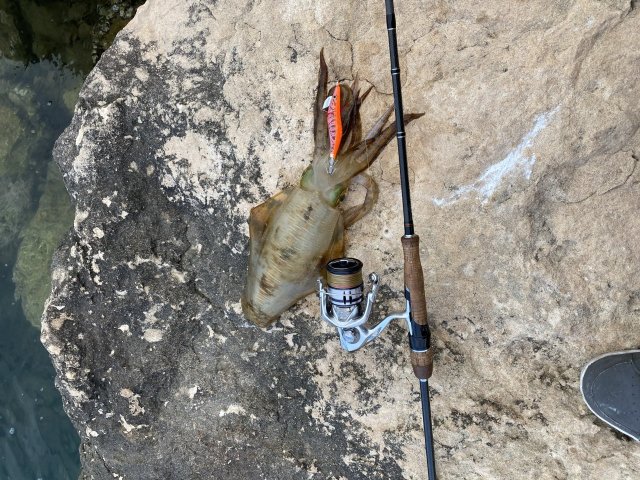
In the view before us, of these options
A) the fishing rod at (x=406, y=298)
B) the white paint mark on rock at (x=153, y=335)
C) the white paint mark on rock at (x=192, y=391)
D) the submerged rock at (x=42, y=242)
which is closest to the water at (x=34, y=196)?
the submerged rock at (x=42, y=242)

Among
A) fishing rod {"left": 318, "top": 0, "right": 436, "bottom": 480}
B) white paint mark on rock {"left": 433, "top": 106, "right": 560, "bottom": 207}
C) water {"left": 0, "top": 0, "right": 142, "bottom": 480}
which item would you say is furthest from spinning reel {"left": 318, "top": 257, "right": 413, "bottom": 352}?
water {"left": 0, "top": 0, "right": 142, "bottom": 480}

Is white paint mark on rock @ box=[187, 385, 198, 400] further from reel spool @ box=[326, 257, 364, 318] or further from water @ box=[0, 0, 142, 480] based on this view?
water @ box=[0, 0, 142, 480]

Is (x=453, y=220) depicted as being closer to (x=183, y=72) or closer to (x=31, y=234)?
(x=183, y=72)

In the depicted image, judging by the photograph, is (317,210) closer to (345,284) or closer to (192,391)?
(345,284)

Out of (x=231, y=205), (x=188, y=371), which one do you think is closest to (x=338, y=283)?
(x=231, y=205)

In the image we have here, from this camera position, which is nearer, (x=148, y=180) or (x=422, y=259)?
(x=422, y=259)

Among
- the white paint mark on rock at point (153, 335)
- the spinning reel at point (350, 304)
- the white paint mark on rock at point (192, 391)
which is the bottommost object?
the white paint mark on rock at point (192, 391)

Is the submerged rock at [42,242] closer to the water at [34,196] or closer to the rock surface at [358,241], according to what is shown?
the water at [34,196]
